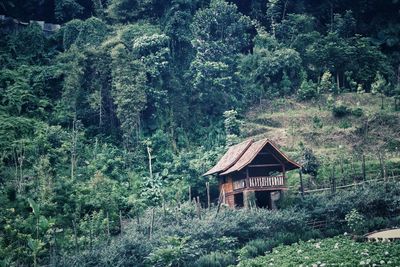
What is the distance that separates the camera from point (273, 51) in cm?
4781

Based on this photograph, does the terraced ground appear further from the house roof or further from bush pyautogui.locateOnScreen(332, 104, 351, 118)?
the house roof

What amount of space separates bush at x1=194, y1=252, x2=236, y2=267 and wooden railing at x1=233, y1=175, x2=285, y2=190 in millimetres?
7408

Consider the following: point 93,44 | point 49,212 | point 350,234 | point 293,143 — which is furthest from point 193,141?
point 350,234

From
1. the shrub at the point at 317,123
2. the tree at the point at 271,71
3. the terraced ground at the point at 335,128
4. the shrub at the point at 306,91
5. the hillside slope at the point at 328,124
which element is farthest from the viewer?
the tree at the point at 271,71

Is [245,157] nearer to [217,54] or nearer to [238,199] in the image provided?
[238,199]

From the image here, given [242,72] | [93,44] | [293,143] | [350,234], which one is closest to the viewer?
[350,234]

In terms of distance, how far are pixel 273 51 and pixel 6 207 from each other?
1104 inches

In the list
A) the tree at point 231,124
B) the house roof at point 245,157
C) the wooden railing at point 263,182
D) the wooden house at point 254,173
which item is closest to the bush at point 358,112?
the tree at point 231,124

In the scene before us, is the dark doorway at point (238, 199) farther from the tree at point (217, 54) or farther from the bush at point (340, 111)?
the bush at point (340, 111)

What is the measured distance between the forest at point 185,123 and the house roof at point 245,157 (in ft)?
6.14

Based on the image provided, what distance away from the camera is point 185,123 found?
138 feet

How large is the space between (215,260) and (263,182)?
337 inches

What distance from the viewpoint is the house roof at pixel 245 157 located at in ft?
96.9

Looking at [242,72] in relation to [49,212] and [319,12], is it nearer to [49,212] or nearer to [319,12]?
[319,12]
